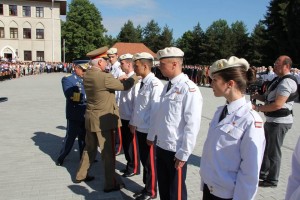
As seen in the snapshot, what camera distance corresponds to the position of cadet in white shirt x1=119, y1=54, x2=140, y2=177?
5289 millimetres

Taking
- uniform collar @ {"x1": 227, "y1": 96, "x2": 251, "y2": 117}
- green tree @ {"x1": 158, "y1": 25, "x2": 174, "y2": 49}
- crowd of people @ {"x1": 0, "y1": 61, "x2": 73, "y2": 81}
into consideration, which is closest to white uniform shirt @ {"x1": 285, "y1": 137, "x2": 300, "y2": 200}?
uniform collar @ {"x1": 227, "y1": 96, "x2": 251, "y2": 117}

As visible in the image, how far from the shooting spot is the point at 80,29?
63.0m

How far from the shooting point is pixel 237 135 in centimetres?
223

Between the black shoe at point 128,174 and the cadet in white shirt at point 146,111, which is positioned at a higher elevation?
the cadet in white shirt at point 146,111

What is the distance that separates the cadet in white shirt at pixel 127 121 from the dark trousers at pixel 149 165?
0.71 metres

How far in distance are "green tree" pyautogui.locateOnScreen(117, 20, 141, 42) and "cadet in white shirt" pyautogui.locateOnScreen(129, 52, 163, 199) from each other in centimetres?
8076

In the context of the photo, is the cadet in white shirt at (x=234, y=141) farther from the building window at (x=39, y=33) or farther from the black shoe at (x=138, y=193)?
the building window at (x=39, y=33)

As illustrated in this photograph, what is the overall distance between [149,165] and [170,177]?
1.01 metres

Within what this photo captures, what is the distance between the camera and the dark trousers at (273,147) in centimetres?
460

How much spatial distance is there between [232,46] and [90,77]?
6478cm

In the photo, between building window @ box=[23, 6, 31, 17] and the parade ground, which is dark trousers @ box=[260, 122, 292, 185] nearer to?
the parade ground

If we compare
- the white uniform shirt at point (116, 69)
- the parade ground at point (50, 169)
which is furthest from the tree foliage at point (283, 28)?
the white uniform shirt at point (116, 69)

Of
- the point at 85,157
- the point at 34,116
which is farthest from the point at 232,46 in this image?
the point at 85,157

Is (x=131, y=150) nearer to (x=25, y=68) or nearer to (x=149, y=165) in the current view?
(x=149, y=165)
